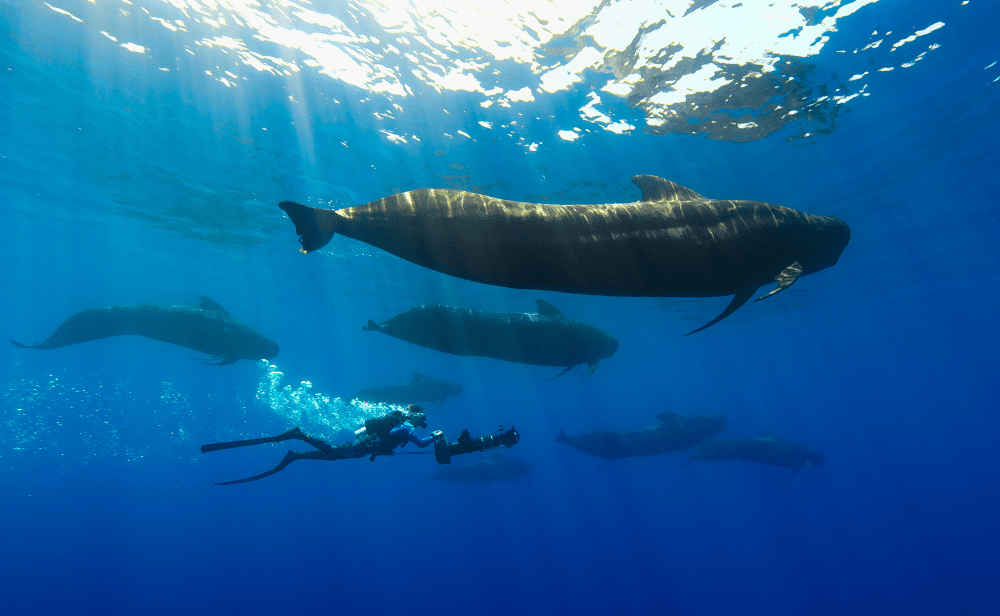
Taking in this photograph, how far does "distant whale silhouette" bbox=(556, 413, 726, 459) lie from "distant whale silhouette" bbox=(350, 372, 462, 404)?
6.14m

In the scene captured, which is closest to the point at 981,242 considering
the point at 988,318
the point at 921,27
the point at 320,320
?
the point at 921,27

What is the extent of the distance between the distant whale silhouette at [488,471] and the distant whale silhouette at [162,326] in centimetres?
1559

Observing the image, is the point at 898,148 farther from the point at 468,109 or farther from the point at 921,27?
the point at 468,109

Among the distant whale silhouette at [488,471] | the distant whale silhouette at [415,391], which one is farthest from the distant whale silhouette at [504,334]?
the distant whale silhouette at [488,471]

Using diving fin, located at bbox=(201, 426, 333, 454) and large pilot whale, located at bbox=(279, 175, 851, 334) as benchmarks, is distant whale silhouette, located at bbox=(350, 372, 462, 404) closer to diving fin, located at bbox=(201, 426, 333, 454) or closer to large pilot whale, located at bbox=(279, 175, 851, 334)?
diving fin, located at bbox=(201, 426, 333, 454)

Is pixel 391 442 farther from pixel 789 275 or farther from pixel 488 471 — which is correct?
pixel 488 471

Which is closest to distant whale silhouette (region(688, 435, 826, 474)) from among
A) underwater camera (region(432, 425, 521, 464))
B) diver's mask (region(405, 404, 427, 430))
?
underwater camera (region(432, 425, 521, 464))

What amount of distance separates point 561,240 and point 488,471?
23323 mm

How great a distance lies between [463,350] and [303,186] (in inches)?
502

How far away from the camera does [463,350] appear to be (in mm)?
7609

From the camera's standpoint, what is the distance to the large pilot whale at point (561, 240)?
2623 mm

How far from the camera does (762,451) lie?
68.7ft

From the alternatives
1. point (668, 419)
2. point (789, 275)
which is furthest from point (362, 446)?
point (668, 419)

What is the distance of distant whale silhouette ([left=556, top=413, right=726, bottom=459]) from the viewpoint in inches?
707
